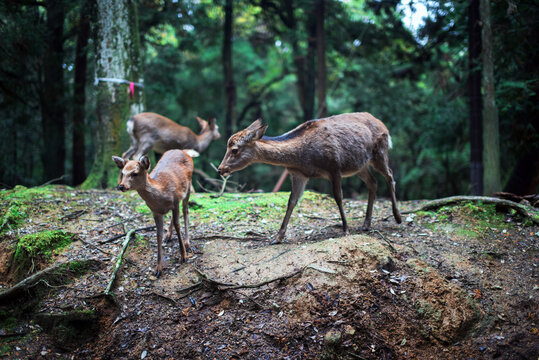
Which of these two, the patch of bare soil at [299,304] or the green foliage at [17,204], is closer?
the patch of bare soil at [299,304]

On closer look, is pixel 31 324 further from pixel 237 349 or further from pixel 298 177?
pixel 298 177

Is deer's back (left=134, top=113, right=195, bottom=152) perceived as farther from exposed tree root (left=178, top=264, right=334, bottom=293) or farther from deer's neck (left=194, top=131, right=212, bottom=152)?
exposed tree root (left=178, top=264, right=334, bottom=293)

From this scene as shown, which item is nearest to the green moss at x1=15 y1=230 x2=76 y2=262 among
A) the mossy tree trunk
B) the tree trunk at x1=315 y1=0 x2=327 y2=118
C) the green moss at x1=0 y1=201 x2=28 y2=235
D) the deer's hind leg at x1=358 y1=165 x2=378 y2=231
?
the green moss at x1=0 y1=201 x2=28 y2=235

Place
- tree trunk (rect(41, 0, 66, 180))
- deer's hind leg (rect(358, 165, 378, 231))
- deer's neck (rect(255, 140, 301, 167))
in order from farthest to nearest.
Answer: tree trunk (rect(41, 0, 66, 180)), deer's hind leg (rect(358, 165, 378, 231)), deer's neck (rect(255, 140, 301, 167))

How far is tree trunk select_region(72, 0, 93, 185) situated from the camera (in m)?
11.4

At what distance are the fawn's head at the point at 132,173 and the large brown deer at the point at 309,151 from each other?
3.21 feet

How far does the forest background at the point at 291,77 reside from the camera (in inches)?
322

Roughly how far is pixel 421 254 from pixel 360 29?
11.7 meters

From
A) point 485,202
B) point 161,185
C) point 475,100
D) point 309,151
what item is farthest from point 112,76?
point 475,100

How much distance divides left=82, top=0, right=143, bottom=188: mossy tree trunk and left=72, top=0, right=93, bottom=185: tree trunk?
3340 millimetres

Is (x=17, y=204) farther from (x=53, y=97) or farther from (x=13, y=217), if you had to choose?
(x=53, y=97)

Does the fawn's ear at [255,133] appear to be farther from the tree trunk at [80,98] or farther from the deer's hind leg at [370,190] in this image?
the tree trunk at [80,98]

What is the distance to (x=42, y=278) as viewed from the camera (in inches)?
184

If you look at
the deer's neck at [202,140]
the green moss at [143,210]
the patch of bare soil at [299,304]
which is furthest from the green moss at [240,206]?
the deer's neck at [202,140]
